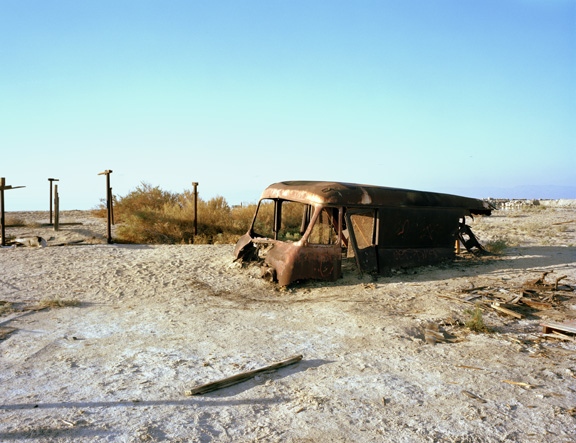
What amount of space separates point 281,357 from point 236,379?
2.89ft

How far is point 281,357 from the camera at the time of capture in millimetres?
5676

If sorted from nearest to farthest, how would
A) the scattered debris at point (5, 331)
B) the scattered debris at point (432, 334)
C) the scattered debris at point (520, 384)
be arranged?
the scattered debris at point (520, 384)
the scattered debris at point (432, 334)
the scattered debris at point (5, 331)

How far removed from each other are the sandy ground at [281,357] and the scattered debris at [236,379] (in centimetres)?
7

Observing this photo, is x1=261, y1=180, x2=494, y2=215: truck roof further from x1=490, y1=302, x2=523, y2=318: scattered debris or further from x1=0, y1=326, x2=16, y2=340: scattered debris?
x1=0, y1=326, x2=16, y2=340: scattered debris

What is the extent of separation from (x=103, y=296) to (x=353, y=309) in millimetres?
4447

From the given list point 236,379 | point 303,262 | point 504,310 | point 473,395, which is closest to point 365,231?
point 303,262

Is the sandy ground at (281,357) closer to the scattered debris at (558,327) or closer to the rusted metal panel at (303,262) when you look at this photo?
the scattered debris at (558,327)

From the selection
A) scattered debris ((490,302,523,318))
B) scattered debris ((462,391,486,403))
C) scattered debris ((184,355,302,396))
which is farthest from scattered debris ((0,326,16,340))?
scattered debris ((490,302,523,318))

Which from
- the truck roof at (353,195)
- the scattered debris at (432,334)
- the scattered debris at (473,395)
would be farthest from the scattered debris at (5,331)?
the scattered debris at (473,395)

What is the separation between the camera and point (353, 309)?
25.2 ft

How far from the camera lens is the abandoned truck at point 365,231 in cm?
899

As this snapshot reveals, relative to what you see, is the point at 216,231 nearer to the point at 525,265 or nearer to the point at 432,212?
the point at 432,212

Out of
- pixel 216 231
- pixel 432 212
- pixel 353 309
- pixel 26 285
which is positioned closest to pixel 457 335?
pixel 353 309

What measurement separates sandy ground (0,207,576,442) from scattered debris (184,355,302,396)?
7 cm
